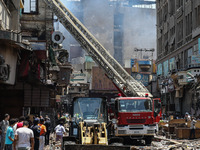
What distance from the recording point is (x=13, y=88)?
25094 millimetres

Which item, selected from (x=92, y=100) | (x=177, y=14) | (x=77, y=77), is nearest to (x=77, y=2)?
(x=77, y=77)

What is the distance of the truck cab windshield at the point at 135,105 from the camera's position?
19.6 metres

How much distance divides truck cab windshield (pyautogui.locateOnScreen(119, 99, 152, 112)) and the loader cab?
3.76 metres

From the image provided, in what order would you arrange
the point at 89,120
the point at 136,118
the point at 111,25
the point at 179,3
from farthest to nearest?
the point at 111,25 → the point at 179,3 → the point at 136,118 → the point at 89,120

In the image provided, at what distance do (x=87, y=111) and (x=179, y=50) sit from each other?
34.6 metres

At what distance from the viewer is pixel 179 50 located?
158ft

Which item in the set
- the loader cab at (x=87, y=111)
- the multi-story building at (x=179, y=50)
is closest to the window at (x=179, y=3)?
the multi-story building at (x=179, y=50)

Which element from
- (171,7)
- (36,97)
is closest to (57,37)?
(36,97)

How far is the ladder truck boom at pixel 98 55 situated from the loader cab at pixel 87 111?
15912 millimetres

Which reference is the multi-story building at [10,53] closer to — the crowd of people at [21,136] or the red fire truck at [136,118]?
the crowd of people at [21,136]

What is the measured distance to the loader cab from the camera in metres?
15.3

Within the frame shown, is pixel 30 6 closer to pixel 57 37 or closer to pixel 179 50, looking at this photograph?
pixel 57 37

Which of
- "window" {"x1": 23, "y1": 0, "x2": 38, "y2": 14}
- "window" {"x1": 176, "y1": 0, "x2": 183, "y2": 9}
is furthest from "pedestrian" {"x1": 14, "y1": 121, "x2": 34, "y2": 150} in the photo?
"window" {"x1": 176, "y1": 0, "x2": 183, "y2": 9}

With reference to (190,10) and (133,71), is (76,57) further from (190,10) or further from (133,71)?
(190,10)
